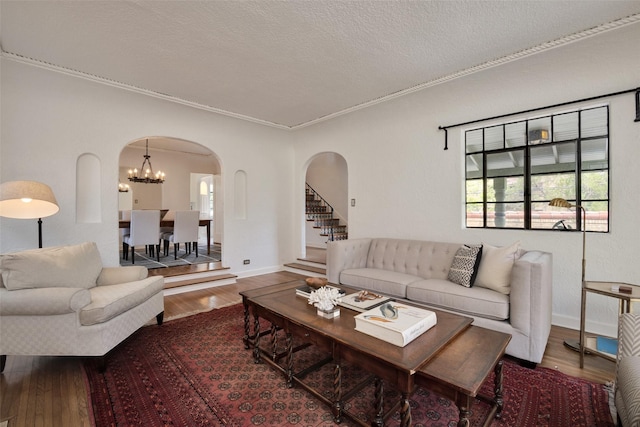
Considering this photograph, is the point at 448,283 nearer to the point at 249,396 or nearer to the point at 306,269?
the point at 249,396

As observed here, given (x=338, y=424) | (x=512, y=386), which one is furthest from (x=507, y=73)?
(x=338, y=424)

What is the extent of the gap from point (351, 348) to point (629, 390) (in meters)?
1.21

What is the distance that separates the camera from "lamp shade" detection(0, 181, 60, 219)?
8.59 feet

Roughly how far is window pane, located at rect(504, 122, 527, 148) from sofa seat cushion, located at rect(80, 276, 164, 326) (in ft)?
13.7

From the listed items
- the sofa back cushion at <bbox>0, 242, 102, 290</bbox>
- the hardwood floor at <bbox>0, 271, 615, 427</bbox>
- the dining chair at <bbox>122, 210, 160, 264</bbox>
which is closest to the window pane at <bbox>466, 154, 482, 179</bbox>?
the hardwood floor at <bbox>0, 271, 615, 427</bbox>

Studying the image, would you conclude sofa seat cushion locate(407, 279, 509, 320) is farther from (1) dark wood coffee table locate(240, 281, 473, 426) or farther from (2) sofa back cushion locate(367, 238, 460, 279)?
(1) dark wood coffee table locate(240, 281, 473, 426)

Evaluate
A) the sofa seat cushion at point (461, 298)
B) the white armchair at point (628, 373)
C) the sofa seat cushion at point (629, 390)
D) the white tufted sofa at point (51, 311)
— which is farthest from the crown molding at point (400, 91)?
the sofa seat cushion at point (629, 390)

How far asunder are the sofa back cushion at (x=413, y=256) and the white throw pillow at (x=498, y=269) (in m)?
0.49

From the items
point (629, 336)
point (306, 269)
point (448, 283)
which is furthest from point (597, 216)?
point (306, 269)

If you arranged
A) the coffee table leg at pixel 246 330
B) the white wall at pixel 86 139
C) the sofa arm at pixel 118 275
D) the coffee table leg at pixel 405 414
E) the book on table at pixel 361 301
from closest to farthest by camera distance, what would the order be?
the coffee table leg at pixel 405 414, the book on table at pixel 361 301, the coffee table leg at pixel 246 330, the sofa arm at pixel 118 275, the white wall at pixel 86 139

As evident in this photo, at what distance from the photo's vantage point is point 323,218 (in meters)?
7.71

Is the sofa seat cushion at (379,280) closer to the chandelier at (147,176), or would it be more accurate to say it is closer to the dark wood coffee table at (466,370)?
the dark wood coffee table at (466,370)

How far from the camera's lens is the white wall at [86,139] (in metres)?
3.26

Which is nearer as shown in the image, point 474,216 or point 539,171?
point 539,171
